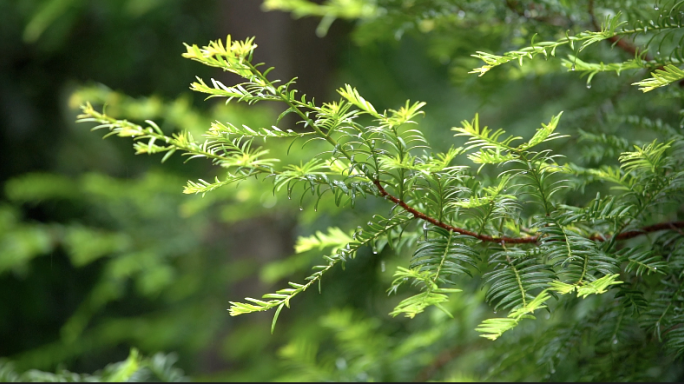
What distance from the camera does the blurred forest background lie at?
1.13 m

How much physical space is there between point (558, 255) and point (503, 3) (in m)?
0.46

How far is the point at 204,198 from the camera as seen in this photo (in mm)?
1552

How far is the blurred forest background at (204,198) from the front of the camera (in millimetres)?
1127

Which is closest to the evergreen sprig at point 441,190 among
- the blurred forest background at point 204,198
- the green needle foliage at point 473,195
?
the green needle foliage at point 473,195

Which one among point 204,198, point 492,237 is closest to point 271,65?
point 204,198

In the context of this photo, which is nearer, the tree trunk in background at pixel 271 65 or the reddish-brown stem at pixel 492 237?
the reddish-brown stem at pixel 492 237

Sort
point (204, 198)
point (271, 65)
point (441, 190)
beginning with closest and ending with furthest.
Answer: point (441, 190) → point (204, 198) → point (271, 65)

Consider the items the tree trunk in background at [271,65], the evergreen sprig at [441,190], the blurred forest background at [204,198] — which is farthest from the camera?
the tree trunk in background at [271,65]

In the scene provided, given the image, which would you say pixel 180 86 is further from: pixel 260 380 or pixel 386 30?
pixel 386 30

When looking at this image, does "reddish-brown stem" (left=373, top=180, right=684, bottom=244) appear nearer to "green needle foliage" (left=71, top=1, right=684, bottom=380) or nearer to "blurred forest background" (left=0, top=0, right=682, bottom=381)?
"green needle foliage" (left=71, top=1, right=684, bottom=380)

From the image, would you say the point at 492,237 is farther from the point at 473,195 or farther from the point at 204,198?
the point at 204,198

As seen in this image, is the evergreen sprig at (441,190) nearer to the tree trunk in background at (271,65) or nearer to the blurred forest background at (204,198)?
the blurred forest background at (204,198)

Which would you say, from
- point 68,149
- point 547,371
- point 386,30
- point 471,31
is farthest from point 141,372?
point 68,149

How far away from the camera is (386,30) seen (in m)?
1.08
